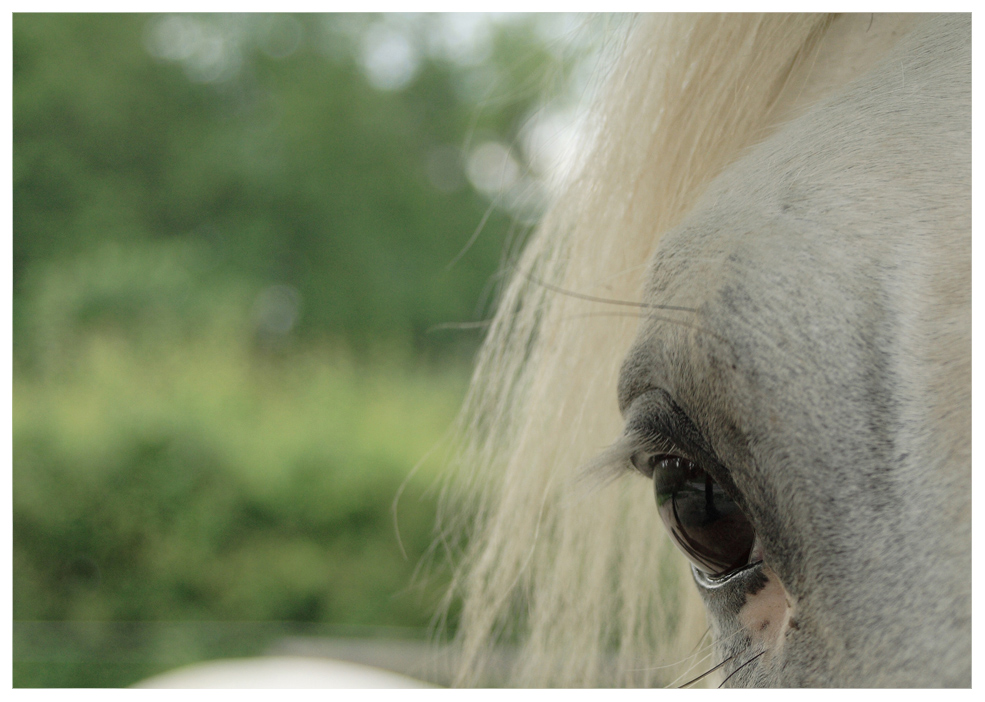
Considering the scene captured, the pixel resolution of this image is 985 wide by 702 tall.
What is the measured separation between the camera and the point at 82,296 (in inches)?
232

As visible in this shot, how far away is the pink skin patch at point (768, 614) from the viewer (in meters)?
0.40

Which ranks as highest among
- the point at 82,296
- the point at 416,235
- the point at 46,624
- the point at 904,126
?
the point at 416,235

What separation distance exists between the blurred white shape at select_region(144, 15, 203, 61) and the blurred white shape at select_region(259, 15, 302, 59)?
0.98 metres

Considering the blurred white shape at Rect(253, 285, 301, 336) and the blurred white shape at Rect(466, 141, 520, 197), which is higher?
the blurred white shape at Rect(466, 141, 520, 197)

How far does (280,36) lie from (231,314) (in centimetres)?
502

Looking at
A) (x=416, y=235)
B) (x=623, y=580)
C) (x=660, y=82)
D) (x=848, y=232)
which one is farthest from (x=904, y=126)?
(x=416, y=235)

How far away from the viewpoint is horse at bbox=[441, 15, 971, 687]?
33 centimetres

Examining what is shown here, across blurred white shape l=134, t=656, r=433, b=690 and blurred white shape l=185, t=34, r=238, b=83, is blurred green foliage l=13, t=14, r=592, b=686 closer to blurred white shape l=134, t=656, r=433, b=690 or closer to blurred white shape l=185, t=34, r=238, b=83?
blurred white shape l=185, t=34, r=238, b=83

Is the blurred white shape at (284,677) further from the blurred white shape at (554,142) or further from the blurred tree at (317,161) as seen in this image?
the blurred tree at (317,161)

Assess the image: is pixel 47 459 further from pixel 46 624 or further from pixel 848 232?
pixel 848 232

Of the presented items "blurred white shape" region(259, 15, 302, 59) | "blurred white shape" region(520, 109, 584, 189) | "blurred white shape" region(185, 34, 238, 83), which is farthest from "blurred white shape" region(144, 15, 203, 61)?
"blurred white shape" region(520, 109, 584, 189)

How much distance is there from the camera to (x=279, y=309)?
891 centimetres

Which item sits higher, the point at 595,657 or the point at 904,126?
the point at 904,126
